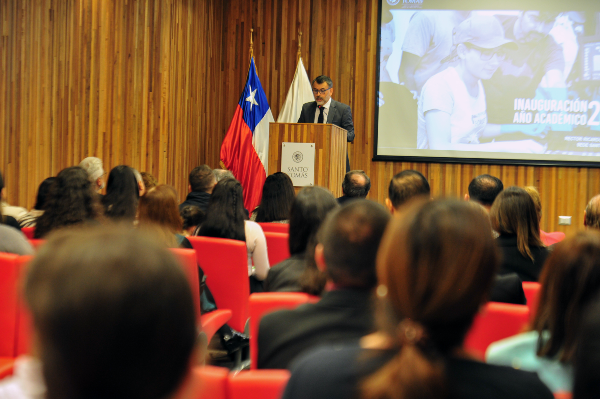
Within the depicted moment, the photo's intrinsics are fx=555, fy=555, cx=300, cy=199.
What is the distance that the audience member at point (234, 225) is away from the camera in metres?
3.28

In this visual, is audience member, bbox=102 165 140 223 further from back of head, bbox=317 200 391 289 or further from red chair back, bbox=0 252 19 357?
back of head, bbox=317 200 391 289

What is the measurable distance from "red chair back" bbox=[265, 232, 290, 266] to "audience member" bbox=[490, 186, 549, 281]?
4.20 ft

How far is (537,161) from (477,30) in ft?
6.34

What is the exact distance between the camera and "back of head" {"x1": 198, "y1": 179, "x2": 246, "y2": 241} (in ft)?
10.8

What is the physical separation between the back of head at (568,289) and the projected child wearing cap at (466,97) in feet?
21.0

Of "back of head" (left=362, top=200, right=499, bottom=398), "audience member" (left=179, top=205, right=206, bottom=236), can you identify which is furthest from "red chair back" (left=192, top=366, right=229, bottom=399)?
"audience member" (left=179, top=205, right=206, bottom=236)

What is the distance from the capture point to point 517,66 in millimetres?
7418

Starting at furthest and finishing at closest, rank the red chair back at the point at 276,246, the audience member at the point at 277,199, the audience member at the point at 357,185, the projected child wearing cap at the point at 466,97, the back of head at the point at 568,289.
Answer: the projected child wearing cap at the point at 466,97 < the audience member at the point at 357,185 < the audience member at the point at 277,199 < the red chair back at the point at 276,246 < the back of head at the point at 568,289

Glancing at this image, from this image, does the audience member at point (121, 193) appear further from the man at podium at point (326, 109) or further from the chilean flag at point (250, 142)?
the chilean flag at point (250, 142)

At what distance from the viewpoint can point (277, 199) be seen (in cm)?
402

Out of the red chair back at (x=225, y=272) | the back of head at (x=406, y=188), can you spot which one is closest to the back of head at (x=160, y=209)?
the red chair back at (x=225, y=272)

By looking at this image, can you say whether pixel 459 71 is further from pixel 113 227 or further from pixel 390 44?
pixel 113 227

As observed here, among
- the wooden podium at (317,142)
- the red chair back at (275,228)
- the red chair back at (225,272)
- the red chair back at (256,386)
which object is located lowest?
the red chair back at (225,272)

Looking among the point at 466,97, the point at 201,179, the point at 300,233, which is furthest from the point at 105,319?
the point at 466,97
